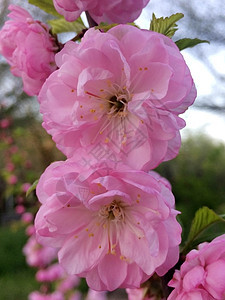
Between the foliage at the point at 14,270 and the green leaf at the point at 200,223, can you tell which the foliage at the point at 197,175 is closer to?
the foliage at the point at 14,270

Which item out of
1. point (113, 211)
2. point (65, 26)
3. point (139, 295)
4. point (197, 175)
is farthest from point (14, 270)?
point (113, 211)

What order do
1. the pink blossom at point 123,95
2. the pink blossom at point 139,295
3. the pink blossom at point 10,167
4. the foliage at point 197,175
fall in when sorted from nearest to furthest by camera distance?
the pink blossom at point 123,95, the pink blossom at point 139,295, the pink blossom at point 10,167, the foliage at point 197,175

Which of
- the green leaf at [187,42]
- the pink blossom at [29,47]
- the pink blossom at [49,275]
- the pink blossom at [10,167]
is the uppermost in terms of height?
the green leaf at [187,42]

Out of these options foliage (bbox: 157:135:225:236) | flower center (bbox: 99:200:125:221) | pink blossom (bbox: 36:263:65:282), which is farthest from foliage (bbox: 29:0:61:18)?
foliage (bbox: 157:135:225:236)

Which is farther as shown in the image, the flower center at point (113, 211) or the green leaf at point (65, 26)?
the green leaf at point (65, 26)

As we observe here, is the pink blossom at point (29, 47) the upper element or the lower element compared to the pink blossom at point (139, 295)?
upper

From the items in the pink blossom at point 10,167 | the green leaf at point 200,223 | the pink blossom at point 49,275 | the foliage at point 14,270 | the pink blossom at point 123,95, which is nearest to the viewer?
the pink blossom at point 123,95

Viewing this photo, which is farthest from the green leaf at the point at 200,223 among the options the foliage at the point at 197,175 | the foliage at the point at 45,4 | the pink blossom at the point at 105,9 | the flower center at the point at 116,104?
the foliage at the point at 197,175
